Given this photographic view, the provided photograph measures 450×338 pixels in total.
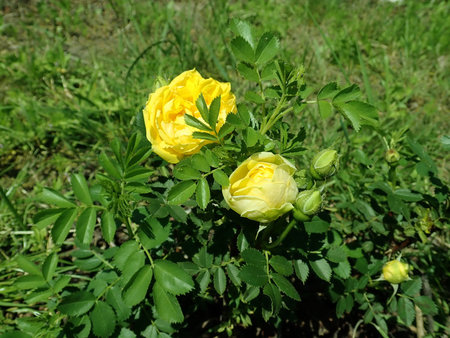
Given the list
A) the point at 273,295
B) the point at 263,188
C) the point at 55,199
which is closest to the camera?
the point at 263,188

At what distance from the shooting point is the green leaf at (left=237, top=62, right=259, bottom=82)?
89 cm

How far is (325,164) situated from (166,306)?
1.65 ft

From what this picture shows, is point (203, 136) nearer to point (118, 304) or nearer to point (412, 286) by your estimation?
point (118, 304)

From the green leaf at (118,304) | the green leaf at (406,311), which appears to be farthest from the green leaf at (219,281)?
the green leaf at (406,311)

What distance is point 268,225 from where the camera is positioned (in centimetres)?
87

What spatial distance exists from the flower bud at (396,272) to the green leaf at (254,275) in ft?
1.52

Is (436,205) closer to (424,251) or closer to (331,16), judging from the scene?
(424,251)

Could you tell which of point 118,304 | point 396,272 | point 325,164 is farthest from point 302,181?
point 118,304

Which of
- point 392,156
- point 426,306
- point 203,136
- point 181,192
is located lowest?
point 426,306

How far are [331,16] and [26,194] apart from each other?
2.71m

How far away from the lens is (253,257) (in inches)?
35.4

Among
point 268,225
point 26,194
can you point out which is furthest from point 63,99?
point 268,225

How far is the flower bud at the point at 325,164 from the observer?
2.70ft

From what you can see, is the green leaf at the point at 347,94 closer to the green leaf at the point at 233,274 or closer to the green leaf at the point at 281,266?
the green leaf at the point at 281,266
